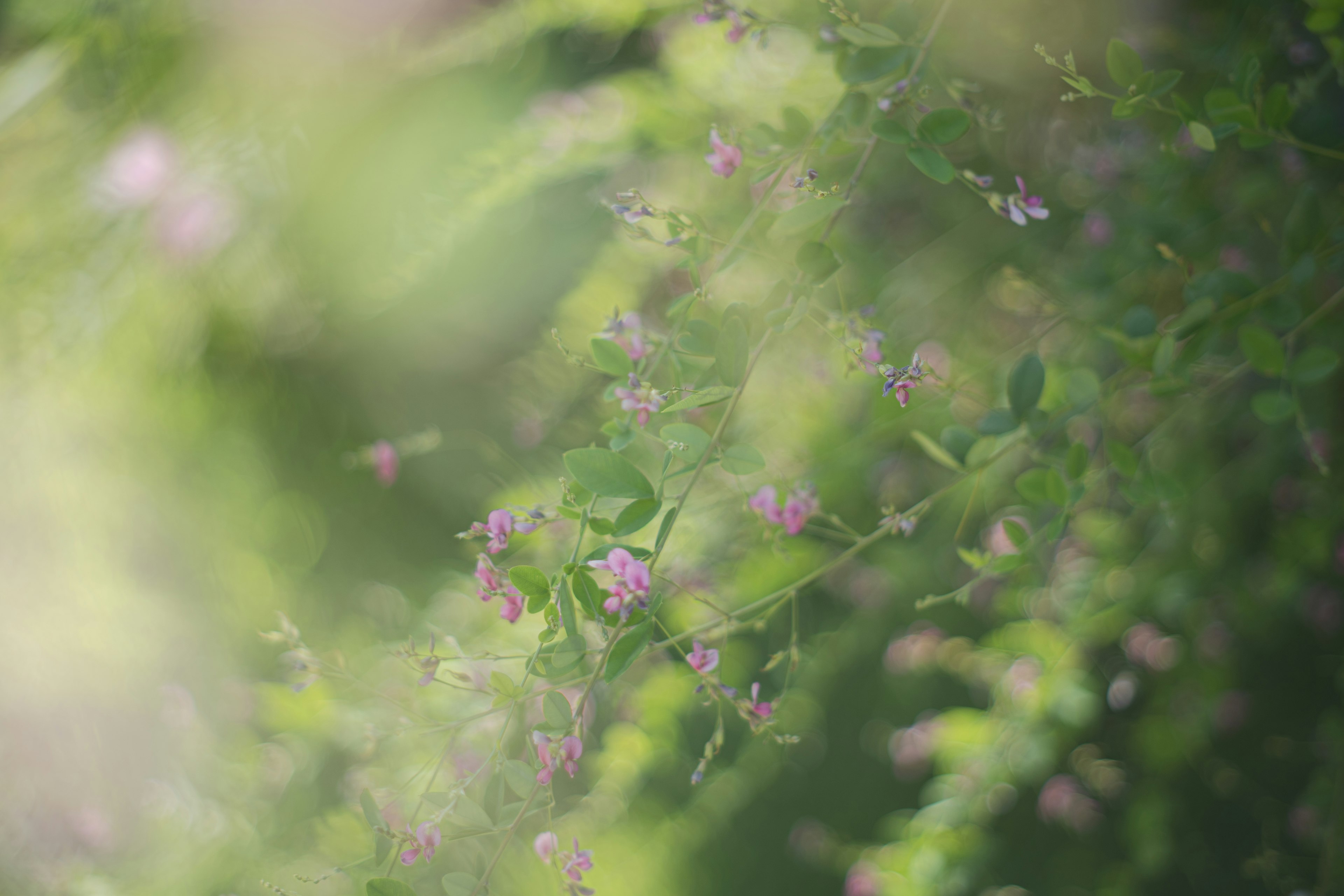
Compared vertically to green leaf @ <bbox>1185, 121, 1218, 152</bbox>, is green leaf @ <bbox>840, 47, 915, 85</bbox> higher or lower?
higher

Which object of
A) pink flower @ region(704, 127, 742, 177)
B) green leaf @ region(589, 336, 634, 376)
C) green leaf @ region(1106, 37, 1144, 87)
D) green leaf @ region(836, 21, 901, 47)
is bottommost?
green leaf @ region(589, 336, 634, 376)

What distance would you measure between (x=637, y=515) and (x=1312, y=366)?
0.35 m

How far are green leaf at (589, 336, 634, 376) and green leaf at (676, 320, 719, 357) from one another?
25 millimetres

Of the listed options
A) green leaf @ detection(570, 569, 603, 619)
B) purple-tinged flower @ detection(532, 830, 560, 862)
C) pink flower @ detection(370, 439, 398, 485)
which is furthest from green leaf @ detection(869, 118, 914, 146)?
pink flower @ detection(370, 439, 398, 485)

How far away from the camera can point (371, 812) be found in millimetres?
301

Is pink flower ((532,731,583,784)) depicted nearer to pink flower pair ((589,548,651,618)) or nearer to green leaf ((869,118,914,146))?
pink flower pair ((589,548,651,618))

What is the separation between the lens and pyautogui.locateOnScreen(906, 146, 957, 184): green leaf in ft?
0.95

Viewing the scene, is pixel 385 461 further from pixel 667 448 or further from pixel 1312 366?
pixel 1312 366

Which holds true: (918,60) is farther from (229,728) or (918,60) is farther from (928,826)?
(229,728)

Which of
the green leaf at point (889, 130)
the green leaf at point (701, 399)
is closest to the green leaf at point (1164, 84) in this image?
the green leaf at point (889, 130)

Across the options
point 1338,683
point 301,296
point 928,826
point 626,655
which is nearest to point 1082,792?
point 1338,683

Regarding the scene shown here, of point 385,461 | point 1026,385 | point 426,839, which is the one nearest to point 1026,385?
→ point 1026,385

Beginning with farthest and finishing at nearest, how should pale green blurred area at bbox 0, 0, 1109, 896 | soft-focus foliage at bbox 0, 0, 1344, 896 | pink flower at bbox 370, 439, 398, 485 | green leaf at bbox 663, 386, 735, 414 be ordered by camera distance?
pale green blurred area at bbox 0, 0, 1109, 896, pink flower at bbox 370, 439, 398, 485, soft-focus foliage at bbox 0, 0, 1344, 896, green leaf at bbox 663, 386, 735, 414

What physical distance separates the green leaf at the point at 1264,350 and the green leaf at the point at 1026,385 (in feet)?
0.35
